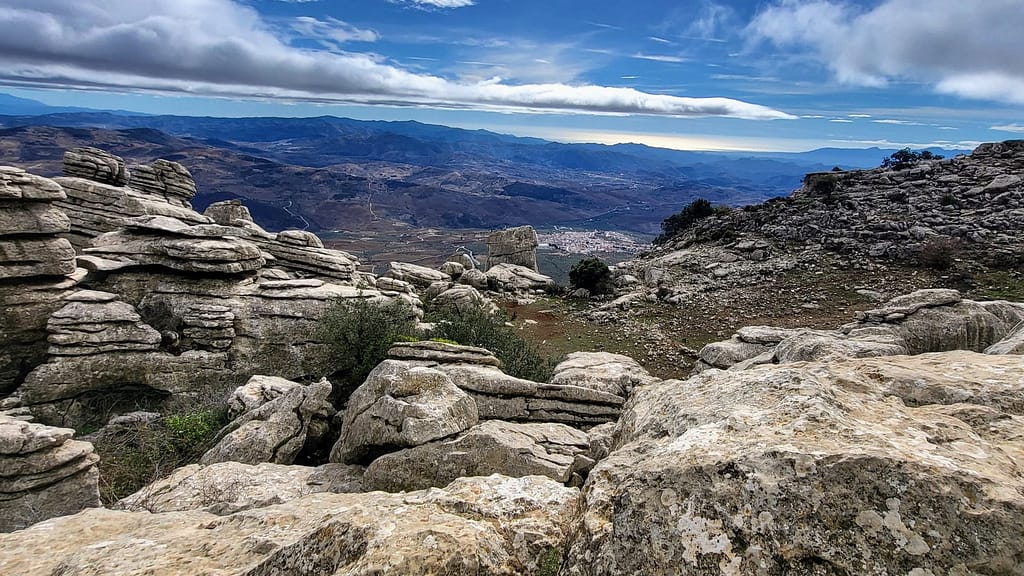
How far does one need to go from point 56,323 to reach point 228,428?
1174 cm

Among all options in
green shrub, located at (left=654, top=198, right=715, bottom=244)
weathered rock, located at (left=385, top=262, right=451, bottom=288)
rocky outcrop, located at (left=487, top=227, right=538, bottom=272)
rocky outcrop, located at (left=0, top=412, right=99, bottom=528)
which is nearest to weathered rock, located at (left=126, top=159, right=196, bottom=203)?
weathered rock, located at (left=385, top=262, right=451, bottom=288)

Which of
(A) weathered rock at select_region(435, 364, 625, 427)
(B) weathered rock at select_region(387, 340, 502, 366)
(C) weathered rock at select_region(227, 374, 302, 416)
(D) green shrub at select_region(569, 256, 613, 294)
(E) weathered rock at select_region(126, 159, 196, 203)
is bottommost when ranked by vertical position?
(D) green shrub at select_region(569, 256, 613, 294)

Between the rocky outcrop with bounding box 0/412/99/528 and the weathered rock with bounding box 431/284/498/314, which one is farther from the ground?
the rocky outcrop with bounding box 0/412/99/528

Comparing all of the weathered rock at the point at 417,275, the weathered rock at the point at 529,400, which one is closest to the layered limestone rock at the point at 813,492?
the weathered rock at the point at 529,400

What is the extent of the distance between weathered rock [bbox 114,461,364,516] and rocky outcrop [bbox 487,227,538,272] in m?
52.2

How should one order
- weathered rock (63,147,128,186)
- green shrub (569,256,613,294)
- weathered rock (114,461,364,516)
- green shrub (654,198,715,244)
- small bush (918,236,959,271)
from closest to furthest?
weathered rock (114,461,364,516)
small bush (918,236,959,271)
weathered rock (63,147,128,186)
green shrub (569,256,613,294)
green shrub (654,198,715,244)

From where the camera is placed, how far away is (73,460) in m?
12.4

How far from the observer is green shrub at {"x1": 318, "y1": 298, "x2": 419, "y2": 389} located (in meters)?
20.1

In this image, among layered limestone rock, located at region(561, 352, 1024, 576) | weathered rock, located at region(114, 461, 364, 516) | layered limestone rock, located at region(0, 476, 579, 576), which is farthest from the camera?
weathered rock, located at region(114, 461, 364, 516)

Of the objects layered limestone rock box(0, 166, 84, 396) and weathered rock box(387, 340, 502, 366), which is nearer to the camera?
weathered rock box(387, 340, 502, 366)

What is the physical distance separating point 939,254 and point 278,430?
46822 mm

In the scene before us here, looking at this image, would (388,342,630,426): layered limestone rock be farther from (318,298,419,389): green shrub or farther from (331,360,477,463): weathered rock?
(318,298,419,389): green shrub

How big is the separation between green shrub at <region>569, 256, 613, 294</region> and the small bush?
2476 cm

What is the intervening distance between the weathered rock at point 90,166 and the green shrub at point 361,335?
29.6 m
